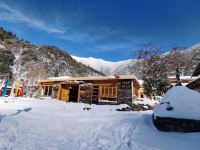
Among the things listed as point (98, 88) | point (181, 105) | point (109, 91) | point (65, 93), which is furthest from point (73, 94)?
point (181, 105)

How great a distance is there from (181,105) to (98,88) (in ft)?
54.2

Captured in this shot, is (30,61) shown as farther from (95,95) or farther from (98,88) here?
(98,88)

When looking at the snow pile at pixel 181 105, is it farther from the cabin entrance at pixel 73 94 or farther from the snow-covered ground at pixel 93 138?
the cabin entrance at pixel 73 94

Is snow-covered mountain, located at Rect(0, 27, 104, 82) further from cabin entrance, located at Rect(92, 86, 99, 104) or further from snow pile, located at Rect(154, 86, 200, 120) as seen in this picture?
snow pile, located at Rect(154, 86, 200, 120)

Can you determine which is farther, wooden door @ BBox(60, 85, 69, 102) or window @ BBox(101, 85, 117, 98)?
wooden door @ BBox(60, 85, 69, 102)

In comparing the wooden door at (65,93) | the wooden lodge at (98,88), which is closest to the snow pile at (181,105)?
the wooden lodge at (98,88)

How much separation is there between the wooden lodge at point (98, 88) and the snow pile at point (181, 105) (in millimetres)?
13323

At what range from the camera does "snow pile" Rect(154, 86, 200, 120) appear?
723 centimetres

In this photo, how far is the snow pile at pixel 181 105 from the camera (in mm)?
7230

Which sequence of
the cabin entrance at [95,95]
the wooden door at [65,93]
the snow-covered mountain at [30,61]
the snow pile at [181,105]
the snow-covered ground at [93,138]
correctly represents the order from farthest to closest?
the snow-covered mountain at [30,61], the wooden door at [65,93], the cabin entrance at [95,95], the snow pile at [181,105], the snow-covered ground at [93,138]

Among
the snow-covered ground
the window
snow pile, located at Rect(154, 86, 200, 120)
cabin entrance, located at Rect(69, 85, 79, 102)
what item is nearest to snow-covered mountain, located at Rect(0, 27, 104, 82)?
cabin entrance, located at Rect(69, 85, 79, 102)

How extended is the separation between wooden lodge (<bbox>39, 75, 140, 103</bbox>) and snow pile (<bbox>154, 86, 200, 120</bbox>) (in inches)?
525

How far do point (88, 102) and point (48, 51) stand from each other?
64930mm

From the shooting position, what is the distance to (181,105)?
25.2 feet
